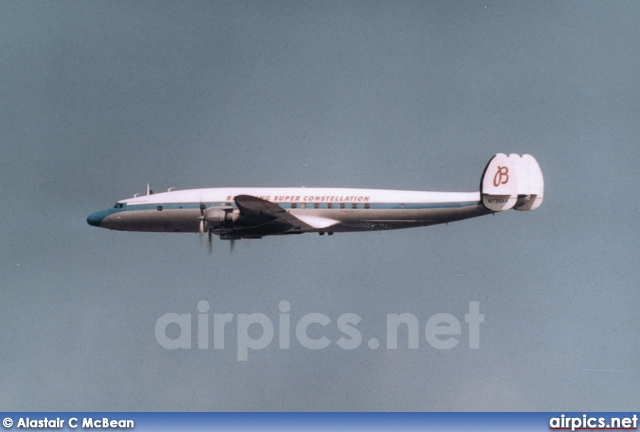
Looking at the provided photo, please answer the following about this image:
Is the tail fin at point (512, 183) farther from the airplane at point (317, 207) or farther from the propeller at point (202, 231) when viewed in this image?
the propeller at point (202, 231)

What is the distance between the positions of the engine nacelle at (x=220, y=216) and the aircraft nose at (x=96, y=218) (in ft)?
22.0

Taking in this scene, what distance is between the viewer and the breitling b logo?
126 feet

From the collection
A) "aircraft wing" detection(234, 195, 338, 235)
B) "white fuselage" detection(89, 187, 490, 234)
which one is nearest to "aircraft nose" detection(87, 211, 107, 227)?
"white fuselage" detection(89, 187, 490, 234)

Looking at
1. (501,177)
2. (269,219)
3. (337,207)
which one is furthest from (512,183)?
(269,219)

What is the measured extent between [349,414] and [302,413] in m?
1.91

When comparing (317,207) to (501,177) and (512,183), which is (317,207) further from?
(512,183)

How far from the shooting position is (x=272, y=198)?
40.0 metres

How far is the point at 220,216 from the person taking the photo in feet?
123

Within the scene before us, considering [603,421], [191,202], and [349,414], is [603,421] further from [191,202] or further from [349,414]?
[191,202]

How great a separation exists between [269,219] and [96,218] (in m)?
9.60

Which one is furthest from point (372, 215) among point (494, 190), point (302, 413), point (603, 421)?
point (603, 421)

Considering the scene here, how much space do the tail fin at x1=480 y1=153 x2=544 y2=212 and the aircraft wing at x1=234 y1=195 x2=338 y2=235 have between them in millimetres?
7186

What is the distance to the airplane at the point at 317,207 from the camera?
124ft

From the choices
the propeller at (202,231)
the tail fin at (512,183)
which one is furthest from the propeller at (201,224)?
the tail fin at (512,183)
